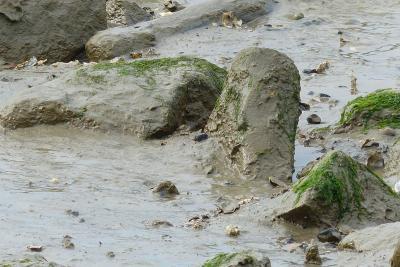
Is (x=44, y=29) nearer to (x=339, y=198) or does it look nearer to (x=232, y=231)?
(x=232, y=231)

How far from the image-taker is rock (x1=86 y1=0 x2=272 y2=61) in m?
12.5

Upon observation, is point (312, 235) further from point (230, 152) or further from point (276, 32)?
point (276, 32)

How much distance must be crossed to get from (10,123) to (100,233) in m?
3.17

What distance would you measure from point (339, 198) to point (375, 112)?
8.78 ft

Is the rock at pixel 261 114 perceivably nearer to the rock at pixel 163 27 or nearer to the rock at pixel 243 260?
the rock at pixel 243 260

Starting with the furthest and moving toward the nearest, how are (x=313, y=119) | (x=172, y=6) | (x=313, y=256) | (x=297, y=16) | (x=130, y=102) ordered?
(x=172, y=6) < (x=297, y=16) < (x=313, y=119) < (x=130, y=102) < (x=313, y=256)

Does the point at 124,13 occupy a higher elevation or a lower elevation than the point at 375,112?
lower

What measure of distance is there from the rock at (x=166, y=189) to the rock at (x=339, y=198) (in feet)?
3.36

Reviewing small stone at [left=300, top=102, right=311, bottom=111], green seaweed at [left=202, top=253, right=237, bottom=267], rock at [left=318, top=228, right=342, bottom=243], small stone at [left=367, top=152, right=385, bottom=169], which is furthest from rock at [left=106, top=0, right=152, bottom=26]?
green seaweed at [left=202, top=253, right=237, bottom=267]

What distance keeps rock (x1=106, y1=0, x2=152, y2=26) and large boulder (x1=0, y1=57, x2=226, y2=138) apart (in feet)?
13.4

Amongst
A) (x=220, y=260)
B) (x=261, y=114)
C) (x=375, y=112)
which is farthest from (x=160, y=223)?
(x=375, y=112)

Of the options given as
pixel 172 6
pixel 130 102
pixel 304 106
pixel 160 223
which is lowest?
pixel 172 6

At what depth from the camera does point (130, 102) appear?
9.48 m

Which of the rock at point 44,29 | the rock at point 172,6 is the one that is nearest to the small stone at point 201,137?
the rock at point 44,29
